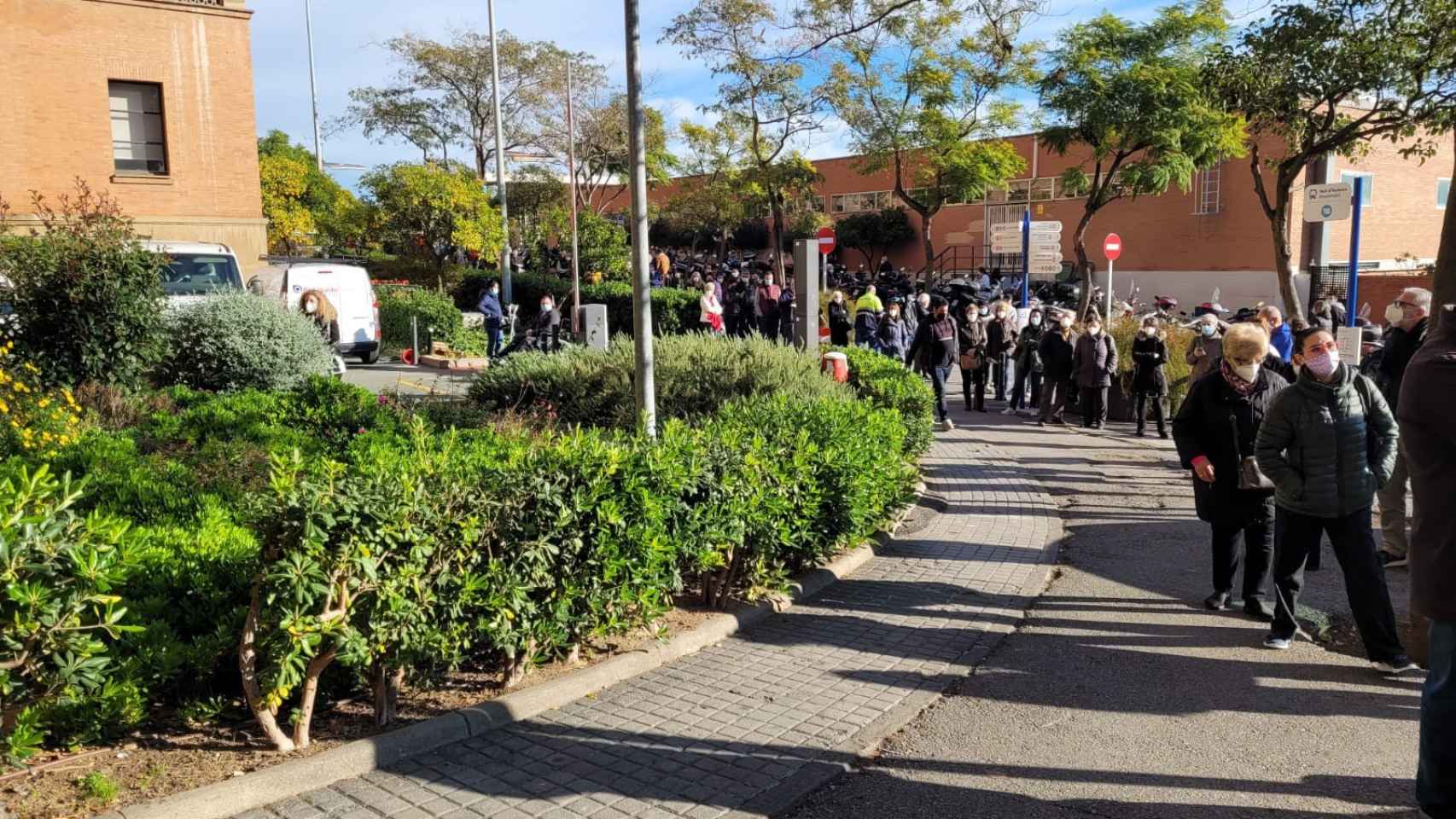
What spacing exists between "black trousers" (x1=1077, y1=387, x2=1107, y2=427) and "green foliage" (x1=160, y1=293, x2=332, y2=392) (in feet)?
32.7

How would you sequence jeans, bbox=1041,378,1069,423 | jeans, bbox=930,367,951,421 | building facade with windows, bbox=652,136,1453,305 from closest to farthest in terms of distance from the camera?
jeans, bbox=930,367,951,421 < jeans, bbox=1041,378,1069,423 < building facade with windows, bbox=652,136,1453,305

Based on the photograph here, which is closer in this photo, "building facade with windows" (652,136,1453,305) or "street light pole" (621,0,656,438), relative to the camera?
"street light pole" (621,0,656,438)

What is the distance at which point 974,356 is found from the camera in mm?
15203

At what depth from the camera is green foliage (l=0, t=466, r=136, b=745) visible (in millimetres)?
3480

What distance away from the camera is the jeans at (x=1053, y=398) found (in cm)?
1432

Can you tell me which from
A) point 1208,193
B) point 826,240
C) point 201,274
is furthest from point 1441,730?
point 1208,193

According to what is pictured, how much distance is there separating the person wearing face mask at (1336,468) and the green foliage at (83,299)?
9529 millimetres

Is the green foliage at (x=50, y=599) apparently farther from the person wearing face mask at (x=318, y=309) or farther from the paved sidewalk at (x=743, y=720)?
the person wearing face mask at (x=318, y=309)

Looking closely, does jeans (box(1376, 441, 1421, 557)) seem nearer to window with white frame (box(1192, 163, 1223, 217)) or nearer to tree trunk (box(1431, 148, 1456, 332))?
tree trunk (box(1431, 148, 1456, 332))

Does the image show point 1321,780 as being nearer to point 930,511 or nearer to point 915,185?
point 930,511

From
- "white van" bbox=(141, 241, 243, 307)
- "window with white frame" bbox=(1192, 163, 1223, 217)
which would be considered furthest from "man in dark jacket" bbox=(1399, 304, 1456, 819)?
"window with white frame" bbox=(1192, 163, 1223, 217)

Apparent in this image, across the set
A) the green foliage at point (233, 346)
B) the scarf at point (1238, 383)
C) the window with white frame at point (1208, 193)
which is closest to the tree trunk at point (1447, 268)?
the scarf at point (1238, 383)

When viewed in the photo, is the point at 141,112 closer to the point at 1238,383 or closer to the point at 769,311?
the point at 769,311

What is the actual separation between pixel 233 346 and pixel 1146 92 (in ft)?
52.3
